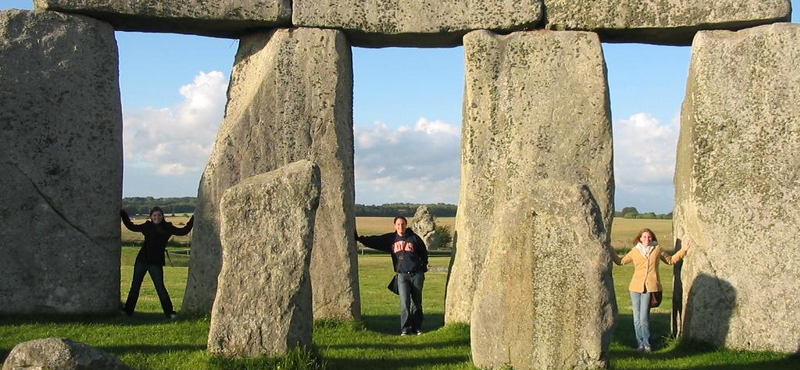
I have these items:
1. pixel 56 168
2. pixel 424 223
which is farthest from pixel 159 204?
pixel 56 168

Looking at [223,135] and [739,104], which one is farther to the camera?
[223,135]

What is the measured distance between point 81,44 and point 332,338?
504 centimetres

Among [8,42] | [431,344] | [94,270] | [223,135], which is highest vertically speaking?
[8,42]

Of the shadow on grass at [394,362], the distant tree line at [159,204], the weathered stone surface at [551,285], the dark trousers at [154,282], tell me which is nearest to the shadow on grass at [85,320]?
the dark trousers at [154,282]

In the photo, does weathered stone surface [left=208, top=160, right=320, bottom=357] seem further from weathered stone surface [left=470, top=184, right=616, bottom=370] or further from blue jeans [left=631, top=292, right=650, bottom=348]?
blue jeans [left=631, top=292, right=650, bottom=348]

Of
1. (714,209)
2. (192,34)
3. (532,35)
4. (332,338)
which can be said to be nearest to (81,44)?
(192,34)

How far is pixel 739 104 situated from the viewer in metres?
11.7

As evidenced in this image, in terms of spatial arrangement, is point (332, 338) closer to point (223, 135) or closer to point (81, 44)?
point (223, 135)

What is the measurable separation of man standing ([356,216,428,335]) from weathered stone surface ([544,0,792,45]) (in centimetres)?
331

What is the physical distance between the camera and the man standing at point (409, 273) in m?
12.3

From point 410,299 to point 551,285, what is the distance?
13.8ft

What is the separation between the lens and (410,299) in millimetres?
12422

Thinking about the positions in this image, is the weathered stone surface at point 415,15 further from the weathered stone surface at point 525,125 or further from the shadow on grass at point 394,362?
the shadow on grass at point 394,362

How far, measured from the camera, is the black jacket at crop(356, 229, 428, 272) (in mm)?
12289
